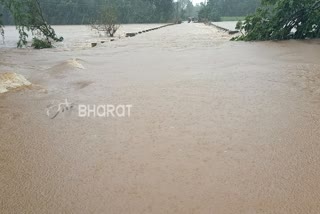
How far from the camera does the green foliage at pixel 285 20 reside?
10.4 metres

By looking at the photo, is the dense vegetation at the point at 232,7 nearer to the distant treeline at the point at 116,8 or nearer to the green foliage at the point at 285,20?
the distant treeline at the point at 116,8

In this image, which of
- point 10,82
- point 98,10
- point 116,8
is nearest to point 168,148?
point 10,82

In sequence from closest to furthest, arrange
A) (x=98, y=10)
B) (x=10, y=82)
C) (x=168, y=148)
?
(x=168, y=148), (x=10, y=82), (x=98, y=10)

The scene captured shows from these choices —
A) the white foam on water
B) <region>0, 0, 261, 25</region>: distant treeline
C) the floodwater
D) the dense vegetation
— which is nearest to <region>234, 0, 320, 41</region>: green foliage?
the floodwater

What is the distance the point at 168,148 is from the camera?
275 centimetres

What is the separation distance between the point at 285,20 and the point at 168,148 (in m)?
9.31

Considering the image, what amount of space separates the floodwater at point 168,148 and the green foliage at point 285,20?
5.85 metres

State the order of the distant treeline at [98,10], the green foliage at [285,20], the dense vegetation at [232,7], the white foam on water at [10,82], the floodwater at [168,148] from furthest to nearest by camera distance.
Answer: the dense vegetation at [232,7] < the distant treeline at [98,10] < the green foliage at [285,20] < the white foam on water at [10,82] < the floodwater at [168,148]

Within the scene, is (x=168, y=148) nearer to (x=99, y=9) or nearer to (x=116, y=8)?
(x=116, y=8)

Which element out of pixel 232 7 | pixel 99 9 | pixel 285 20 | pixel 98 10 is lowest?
pixel 98 10

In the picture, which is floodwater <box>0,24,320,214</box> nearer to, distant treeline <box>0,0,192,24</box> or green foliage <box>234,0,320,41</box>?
green foliage <box>234,0,320,41</box>

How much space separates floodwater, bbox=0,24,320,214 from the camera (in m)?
2.05

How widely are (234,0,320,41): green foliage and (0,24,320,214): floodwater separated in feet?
19.2

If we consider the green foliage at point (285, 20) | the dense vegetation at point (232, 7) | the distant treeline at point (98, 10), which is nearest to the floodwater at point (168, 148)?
the green foliage at point (285, 20)
